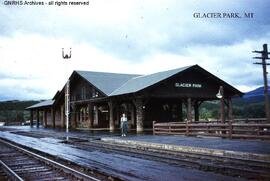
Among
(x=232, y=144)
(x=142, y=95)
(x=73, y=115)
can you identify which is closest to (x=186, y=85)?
(x=142, y=95)

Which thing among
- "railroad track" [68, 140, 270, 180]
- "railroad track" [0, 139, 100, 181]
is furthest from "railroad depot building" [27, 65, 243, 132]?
"railroad track" [0, 139, 100, 181]

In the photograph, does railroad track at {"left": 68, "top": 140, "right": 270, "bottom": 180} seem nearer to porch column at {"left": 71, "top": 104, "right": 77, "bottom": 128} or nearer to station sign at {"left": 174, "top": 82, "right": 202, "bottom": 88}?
station sign at {"left": 174, "top": 82, "right": 202, "bottom": 88}

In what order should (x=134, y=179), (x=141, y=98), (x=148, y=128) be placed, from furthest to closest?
(x=148, y=128) → (x=141, y=98) → (x=134, y=179)

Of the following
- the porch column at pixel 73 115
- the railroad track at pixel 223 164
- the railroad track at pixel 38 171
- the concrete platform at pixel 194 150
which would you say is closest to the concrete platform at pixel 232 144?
the concrete platform at pixel 194 150

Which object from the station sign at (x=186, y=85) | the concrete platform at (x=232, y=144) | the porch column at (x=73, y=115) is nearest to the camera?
the concrete platform at (x=232, y=144)

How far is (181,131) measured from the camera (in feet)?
75.6

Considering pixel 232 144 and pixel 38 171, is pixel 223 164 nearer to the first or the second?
pixel 232 144

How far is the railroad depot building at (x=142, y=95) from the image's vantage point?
28688 millimetres

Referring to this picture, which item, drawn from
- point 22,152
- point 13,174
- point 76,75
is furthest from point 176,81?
point 13,174

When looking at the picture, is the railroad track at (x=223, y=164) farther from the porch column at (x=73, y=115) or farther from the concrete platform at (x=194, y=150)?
the porch column at (x=73, y=115)

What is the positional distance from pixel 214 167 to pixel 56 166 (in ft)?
16.3

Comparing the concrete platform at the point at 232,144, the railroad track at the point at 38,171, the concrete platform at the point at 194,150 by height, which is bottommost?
the railroad track at the point at 38,171

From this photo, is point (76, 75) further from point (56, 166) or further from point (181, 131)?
point (56, 166)

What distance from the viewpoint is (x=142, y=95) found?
27406 mm
